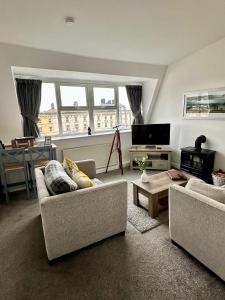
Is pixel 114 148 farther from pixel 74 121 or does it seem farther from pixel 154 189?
pixel 154 189

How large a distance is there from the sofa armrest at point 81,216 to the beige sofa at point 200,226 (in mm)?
557

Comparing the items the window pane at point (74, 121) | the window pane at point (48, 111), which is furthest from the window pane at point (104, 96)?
the window pane at point (48, 111)

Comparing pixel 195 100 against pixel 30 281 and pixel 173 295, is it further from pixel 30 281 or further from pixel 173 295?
pixel 30 281

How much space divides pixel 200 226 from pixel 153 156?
2976 mm

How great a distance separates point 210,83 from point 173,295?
138 inches

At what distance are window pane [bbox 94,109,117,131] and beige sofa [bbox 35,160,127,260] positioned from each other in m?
2.82

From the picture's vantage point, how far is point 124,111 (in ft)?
16.4

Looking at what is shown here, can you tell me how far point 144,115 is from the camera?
5020 mm

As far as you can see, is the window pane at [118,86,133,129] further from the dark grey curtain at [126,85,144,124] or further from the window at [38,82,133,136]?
the dark grey curtain at [126,85,144,124]

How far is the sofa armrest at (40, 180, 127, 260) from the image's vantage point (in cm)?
155

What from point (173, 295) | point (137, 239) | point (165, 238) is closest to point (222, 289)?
point (173, 295)

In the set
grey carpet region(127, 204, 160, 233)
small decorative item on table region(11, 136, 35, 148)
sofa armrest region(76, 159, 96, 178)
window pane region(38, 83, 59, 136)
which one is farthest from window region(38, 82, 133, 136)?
grey carpet region(127, 204, 160, 233)

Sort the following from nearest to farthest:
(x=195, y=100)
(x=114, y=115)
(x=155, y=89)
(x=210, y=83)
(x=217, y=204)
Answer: (x=217, y=204) < (x=210, y=83) < (x=195, y=100) < (x=155, y=89) < (x=114, y=115)

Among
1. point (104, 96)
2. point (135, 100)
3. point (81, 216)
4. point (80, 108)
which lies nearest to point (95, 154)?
point (80, 108)
